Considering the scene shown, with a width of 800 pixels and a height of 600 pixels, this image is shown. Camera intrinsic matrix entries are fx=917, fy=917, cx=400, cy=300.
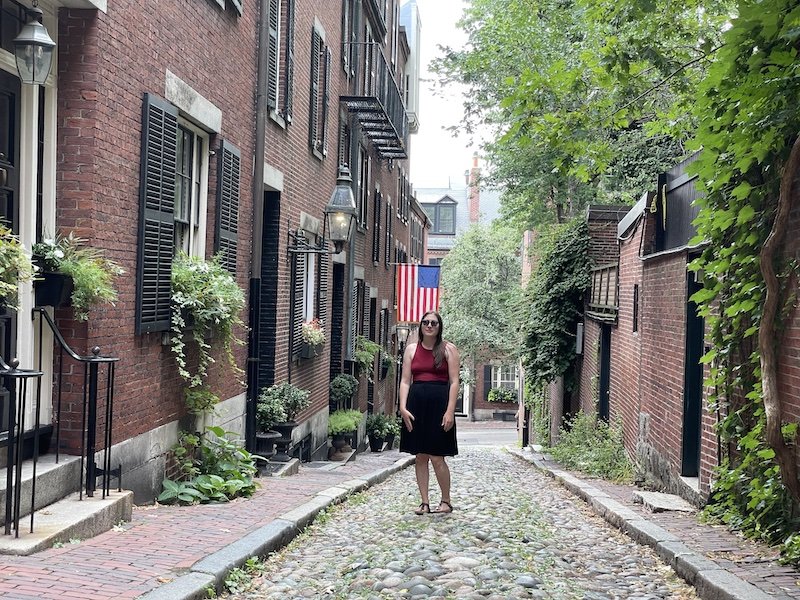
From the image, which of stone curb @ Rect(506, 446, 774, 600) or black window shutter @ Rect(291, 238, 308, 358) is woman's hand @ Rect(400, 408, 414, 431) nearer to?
stone curb @ Rect(506, 446, 774, 600)

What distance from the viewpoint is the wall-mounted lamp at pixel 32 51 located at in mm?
5152

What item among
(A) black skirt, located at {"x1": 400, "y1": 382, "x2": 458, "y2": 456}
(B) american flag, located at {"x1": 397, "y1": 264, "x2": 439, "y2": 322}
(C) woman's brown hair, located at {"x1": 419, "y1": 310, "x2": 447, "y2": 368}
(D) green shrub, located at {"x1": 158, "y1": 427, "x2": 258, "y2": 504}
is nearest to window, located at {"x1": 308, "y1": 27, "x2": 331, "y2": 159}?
(D) green shrub, located at {"x1": 158, "y1": 427, "x2": 258, "y2": 504}

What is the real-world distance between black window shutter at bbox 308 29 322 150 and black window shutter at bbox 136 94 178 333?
6.14 metres

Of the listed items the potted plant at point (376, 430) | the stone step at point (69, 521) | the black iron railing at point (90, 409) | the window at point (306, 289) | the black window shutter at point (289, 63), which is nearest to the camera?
the stone step at point (69, 521)

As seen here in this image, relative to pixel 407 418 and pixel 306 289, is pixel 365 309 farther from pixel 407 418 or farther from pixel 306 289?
pixel 407 418

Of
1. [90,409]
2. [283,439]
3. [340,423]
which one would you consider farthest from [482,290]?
[90,409]

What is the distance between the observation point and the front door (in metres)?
5.69

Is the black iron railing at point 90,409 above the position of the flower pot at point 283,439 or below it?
above

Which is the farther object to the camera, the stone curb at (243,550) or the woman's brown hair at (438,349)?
the woman's brown hair at (438,349)

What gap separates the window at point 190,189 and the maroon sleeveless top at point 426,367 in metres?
2.42

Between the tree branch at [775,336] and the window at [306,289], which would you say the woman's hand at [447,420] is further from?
the window at [306,289]

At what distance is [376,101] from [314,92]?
275 cm

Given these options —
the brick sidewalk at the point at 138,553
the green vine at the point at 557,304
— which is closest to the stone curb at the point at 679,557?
the brick sidewalk at the point at 138,553

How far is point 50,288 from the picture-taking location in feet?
19.2
